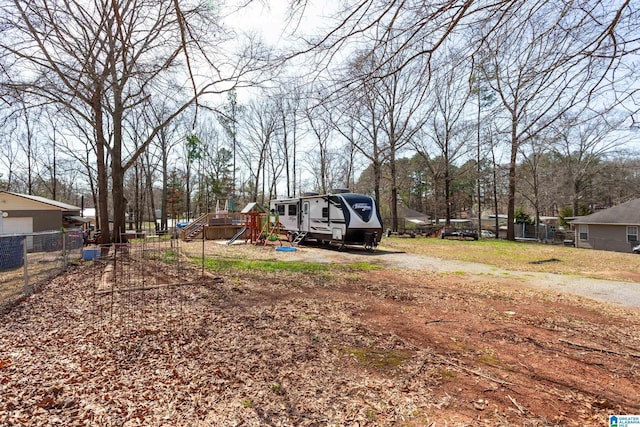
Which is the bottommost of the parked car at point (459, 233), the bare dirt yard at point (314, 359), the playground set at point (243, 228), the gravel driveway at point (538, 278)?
the gravel driveway at point (538, 278)

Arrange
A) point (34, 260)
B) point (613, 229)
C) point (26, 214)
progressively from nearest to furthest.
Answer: point (34, 260), point (26, 214), point (613, 229)

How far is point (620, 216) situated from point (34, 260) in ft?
100

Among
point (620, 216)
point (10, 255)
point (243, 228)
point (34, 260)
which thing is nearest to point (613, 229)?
point (620, 216)

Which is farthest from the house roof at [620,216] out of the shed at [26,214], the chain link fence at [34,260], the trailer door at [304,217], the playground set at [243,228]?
the shed at [26,214]

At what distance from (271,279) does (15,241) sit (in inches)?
324

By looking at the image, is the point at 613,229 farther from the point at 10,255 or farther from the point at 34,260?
the point at 10,255

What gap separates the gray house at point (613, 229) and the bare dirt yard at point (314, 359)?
70.3 ft

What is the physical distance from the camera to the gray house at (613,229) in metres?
20.7

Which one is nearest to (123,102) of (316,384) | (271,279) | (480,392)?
(271,279)

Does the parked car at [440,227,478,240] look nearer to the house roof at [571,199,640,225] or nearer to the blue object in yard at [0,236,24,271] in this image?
the house roof at [571,199,640,225]

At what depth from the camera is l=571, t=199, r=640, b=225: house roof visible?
68.0 feet

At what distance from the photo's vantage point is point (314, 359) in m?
3.28

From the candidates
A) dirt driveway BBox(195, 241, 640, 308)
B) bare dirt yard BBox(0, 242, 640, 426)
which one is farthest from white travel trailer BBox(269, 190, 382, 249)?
bare dirt yard BBox(0, 242, 640, 426)

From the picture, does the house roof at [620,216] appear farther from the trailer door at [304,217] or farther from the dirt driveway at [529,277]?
the trailer door at [304,217]
